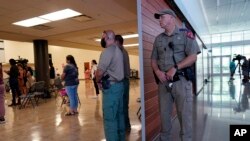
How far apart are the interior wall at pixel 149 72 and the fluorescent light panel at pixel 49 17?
8.90 ft

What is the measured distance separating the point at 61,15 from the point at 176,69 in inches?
172

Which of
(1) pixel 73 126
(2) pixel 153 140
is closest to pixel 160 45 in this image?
(2) pixel 153 140

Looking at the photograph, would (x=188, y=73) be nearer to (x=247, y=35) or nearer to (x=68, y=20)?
(x=68, y=20)

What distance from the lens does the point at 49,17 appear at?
5969 millimetres

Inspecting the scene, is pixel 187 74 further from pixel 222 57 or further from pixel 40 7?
pixel 222 57

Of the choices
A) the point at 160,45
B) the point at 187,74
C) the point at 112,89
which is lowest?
the point at 112,89

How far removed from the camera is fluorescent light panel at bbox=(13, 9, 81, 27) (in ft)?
18.5

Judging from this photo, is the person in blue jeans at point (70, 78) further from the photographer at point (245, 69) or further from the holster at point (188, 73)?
the photographer at point (245, 69)

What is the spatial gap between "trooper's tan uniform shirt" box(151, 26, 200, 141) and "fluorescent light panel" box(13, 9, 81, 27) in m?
3.69

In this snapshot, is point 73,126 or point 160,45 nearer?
point 160,45

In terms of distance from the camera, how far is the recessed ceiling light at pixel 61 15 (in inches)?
219

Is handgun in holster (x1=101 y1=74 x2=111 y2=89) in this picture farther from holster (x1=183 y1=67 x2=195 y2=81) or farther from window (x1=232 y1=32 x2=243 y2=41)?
window (x1=232 y1=32 x2=243 y2=41)

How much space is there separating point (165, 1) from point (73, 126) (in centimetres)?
308

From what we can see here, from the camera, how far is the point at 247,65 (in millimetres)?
12203
